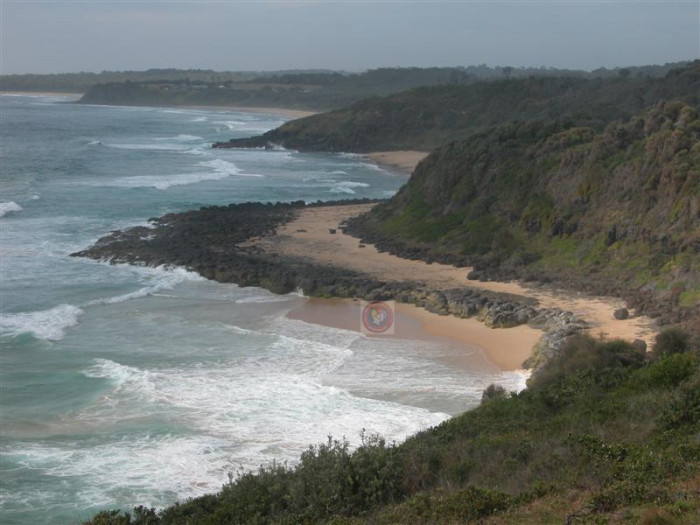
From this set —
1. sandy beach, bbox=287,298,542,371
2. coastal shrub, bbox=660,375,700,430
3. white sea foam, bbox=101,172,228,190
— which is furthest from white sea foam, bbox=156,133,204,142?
coastal shrub, bbox=660,375,700,430

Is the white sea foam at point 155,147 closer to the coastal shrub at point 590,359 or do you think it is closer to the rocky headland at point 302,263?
the rocky headland at point 302,263

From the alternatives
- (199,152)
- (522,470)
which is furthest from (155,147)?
(522,470)

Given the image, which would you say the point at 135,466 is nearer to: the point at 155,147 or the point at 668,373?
the point at 668,373

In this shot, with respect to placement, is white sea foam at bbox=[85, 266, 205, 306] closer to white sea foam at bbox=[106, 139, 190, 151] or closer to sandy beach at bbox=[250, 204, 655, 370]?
sandy beach at bbox=[250, 204, 655, 370]

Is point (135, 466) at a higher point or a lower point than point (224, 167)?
lower

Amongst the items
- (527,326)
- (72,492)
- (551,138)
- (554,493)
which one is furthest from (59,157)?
(554,493)

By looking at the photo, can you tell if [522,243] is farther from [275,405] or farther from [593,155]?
[275,405]
